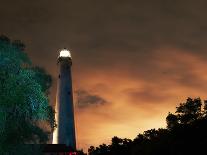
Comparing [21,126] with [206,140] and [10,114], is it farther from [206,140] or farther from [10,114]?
[206,140]

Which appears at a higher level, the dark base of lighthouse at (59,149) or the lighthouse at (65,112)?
the lighthouse at (65,112)

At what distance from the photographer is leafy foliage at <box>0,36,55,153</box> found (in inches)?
858

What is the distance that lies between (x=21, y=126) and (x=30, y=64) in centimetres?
365

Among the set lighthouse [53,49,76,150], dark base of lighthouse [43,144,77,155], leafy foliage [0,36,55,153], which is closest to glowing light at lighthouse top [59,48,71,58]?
lighthouse [53,49,76,150]

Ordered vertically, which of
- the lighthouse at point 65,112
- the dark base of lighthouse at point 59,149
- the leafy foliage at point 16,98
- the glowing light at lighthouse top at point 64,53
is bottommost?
the leafy foliage at point 16,98

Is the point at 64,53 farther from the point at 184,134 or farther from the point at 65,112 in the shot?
the point at 184,134

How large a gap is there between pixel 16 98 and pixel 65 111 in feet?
178

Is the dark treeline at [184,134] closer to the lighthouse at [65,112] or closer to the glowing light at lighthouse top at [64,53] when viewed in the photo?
the lighthouse at [65,112]

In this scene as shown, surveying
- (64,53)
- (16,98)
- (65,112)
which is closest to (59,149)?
(65,112)

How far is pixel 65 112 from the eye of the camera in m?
75.8

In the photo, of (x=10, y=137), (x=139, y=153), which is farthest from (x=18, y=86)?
(x=139, y=153)

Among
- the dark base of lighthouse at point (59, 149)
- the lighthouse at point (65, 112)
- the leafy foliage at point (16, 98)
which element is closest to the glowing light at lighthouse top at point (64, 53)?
the lighthouse at point (65, 112)

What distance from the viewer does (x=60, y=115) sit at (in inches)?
2977

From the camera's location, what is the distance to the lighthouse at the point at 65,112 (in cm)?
7538
